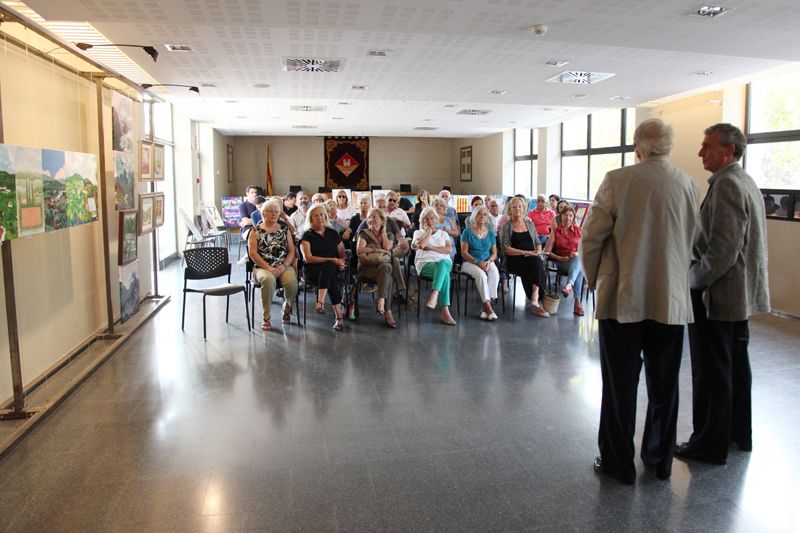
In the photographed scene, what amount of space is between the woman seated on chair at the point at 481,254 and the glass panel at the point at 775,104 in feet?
13.8

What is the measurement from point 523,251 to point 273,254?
9.36 ft

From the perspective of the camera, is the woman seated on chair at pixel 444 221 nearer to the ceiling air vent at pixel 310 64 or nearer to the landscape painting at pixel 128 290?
the ceiling air vent at pixel 310 64

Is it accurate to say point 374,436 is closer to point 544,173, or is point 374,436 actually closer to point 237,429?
point 237,429

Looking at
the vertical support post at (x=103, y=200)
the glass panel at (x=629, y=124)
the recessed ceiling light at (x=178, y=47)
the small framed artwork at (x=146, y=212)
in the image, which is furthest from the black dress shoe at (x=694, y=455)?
the glass panel at (x=629, y=124)

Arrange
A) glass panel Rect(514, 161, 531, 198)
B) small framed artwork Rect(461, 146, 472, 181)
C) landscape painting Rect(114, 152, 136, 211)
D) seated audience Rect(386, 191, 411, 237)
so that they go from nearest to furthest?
landscape painting Rect(114, 152, 136, 211)
seated audience Rect(386, 191, 411, 237)
glass panel Rect(514, 161, 531, 198)
small framed artwork Rect(461, 146, 472, 181)

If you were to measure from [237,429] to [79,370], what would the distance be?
1.95 metres

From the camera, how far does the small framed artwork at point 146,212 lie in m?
6.07

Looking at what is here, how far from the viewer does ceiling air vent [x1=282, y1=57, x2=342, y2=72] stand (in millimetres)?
6426

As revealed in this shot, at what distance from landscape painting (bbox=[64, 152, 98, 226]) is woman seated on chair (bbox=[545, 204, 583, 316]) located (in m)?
Answer: 4.83

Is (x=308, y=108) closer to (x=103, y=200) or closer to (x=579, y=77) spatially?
(x=579, y=77)

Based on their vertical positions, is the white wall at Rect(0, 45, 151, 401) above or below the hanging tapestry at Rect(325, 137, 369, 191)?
below

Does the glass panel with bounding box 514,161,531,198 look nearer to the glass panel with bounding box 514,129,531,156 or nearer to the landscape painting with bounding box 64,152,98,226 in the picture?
the glass panel with bounding box 514,129,531,156

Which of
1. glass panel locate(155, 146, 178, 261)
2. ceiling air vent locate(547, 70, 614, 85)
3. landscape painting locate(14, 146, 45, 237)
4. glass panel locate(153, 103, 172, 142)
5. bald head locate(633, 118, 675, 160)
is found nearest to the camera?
bald head locate(633, 118, 675, 160)

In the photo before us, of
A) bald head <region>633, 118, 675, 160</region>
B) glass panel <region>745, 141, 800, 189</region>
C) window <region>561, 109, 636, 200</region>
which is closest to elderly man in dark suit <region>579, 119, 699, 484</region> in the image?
bald head <region>633, 118, 675, 160</region>
